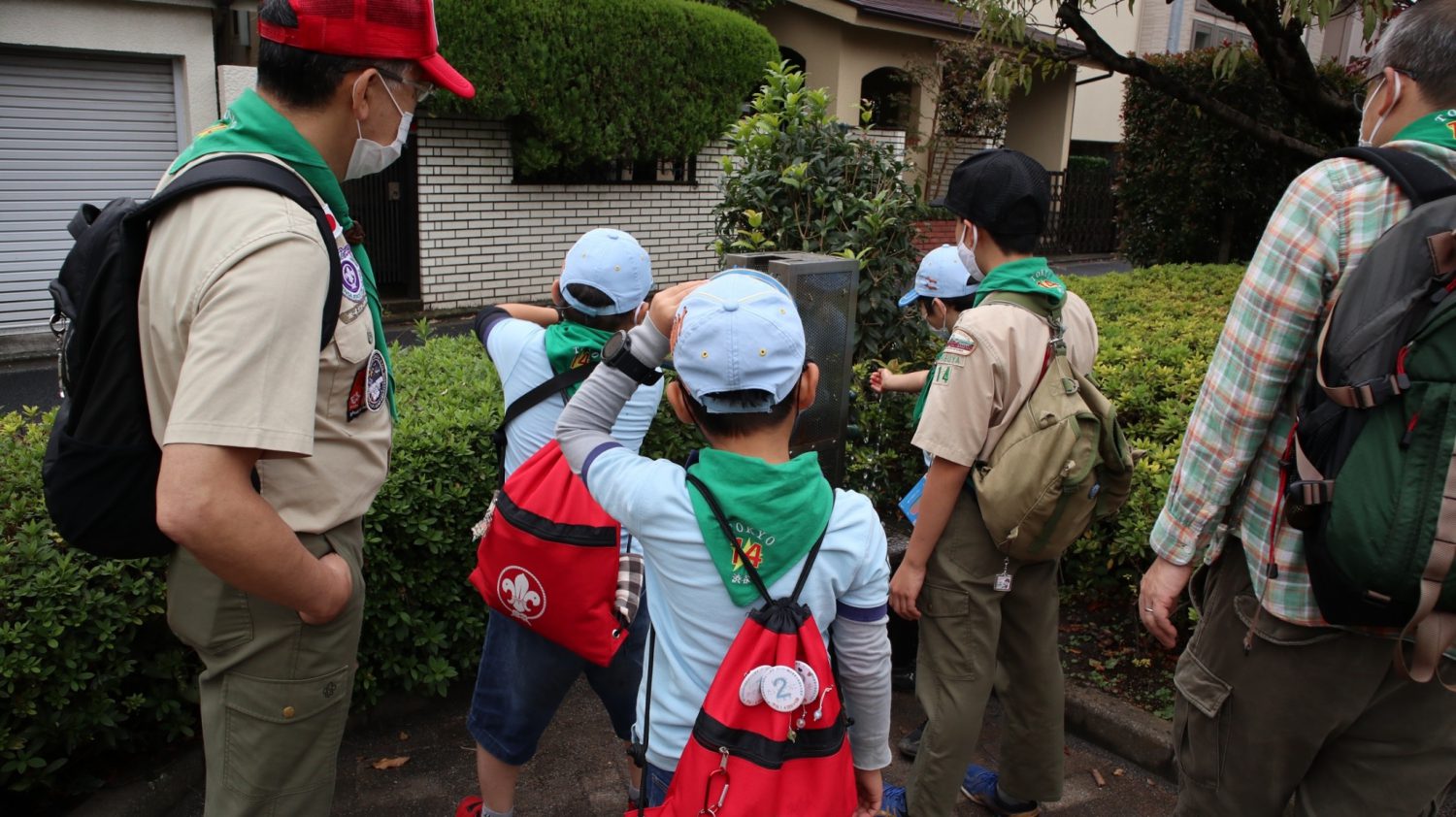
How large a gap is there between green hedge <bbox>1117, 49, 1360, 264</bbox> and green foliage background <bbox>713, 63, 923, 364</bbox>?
7823mm

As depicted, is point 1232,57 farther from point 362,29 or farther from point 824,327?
point 362,29

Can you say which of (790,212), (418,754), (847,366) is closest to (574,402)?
(847,366)

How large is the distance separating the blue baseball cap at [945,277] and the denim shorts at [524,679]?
1.40 m

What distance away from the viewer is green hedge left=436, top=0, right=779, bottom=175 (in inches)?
404

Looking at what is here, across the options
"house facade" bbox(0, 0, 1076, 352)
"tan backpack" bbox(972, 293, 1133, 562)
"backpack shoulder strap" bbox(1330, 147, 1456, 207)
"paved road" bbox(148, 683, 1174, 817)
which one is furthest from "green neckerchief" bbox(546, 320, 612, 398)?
"house facade" bbox(0, 0, 1076, 352)

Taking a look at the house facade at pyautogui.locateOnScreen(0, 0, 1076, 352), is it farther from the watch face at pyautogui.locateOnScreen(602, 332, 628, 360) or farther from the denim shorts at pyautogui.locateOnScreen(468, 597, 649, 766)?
the watch face at pyautogui.locateOnScreen(602, 332, 628, 360)

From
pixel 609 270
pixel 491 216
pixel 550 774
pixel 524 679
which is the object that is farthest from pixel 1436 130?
pixel 491 216

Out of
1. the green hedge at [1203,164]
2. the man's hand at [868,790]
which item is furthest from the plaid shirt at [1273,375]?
the green hedge at [1203,164]

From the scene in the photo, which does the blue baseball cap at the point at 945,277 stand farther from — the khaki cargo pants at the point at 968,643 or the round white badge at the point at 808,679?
the round white badge at the point at 808,679

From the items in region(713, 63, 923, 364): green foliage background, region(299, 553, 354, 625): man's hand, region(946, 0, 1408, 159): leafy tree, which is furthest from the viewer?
region(946, 0, 1408, 159): leafy tree

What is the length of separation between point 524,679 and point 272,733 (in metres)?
0.88

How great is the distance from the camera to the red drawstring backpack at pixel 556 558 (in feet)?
Answer: 7.71

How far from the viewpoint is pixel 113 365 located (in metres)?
1.64

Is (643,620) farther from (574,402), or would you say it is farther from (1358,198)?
(1358,198)
